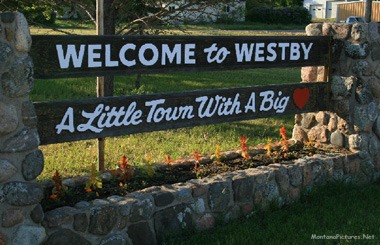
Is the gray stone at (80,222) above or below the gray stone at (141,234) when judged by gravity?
above

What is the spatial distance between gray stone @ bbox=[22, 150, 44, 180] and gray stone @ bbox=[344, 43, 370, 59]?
3.69 m

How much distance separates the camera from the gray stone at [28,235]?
3.65 meters

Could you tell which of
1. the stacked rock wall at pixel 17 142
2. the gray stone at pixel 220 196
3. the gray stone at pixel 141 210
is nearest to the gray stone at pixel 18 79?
the stacked rock wall at pixel 17 142

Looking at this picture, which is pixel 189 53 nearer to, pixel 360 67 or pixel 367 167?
pixel 360 67

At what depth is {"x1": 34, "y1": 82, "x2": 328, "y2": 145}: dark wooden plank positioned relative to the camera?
4.07m

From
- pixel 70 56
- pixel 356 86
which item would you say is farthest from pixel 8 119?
pixel 356 86

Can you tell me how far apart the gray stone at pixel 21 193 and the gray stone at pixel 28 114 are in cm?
40

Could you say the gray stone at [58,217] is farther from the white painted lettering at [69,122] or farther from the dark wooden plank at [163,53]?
the dark wooden plank at [163,53]

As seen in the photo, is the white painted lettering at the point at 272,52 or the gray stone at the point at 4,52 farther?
the white painted lettering at the point at 272,52

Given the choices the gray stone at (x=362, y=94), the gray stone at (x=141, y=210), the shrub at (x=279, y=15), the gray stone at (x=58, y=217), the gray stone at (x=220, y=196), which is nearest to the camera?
the gray stone at (x=58, y=217)

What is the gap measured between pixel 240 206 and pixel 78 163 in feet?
7.53

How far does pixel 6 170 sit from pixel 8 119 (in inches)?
13.1

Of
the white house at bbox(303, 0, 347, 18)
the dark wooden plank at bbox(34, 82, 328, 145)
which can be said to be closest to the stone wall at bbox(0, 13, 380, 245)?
the dark wooden plank at bbox(34, 82, 328, 145)

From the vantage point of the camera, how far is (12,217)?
3.61 metres
